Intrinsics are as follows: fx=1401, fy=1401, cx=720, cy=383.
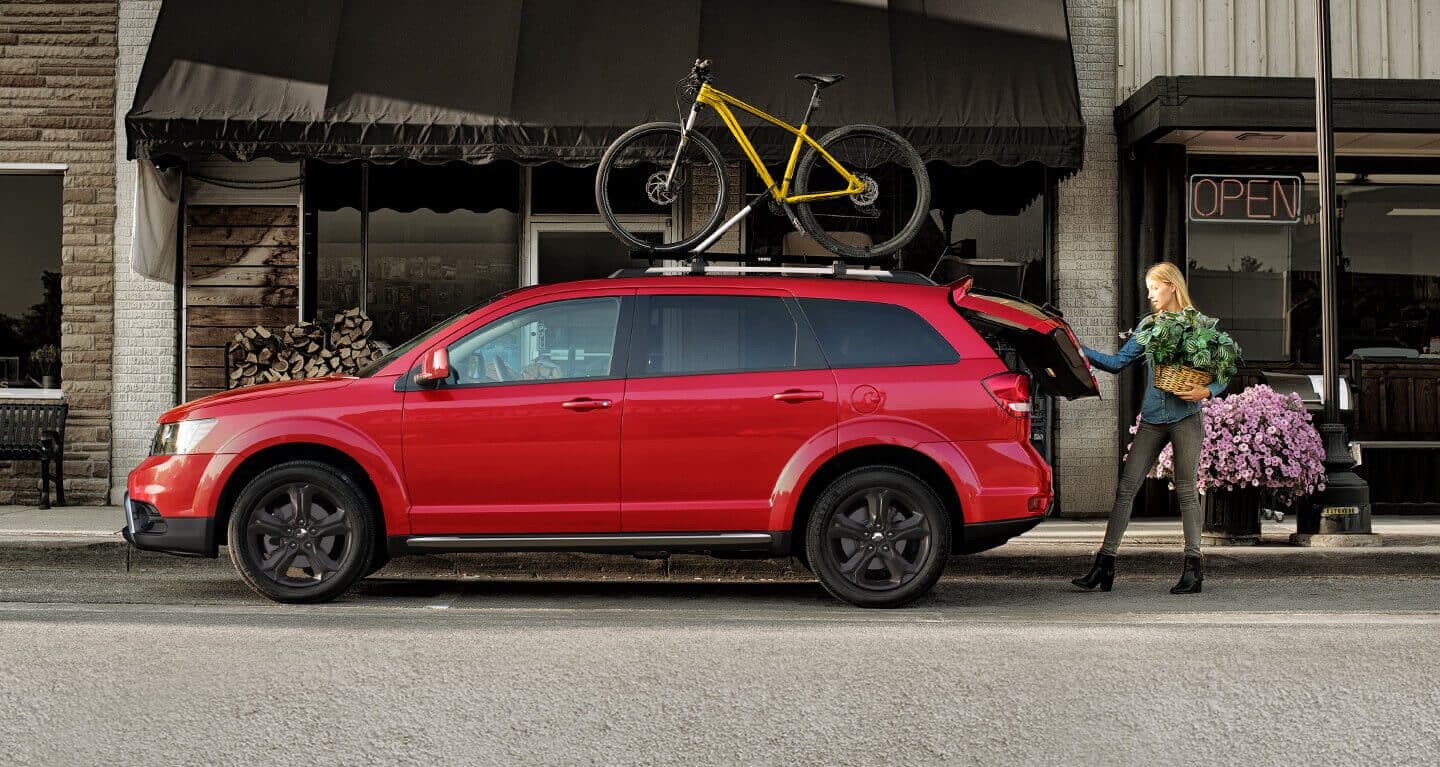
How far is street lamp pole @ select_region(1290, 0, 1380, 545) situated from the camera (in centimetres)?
1054

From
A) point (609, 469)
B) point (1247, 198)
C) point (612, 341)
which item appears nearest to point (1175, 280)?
point (612, 341)

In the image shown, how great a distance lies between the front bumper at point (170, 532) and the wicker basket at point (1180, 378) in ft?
18.3

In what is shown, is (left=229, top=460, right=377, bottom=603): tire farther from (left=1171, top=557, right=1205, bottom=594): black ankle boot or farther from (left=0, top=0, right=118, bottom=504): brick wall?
(left=0, top=0, right=118, bottom=504): brick wall

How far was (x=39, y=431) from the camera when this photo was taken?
42.2 feet

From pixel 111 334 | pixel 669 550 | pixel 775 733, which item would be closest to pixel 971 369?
pixel 669 550

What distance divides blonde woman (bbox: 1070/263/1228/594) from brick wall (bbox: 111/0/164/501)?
8.68 m

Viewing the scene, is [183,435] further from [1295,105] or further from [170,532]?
[1295,105]

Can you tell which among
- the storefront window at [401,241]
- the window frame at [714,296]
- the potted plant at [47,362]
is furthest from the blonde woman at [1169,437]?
the potted plant at [47,362]

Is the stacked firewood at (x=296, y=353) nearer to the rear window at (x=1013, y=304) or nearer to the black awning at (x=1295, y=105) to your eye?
the rear window at (x=1013, y=304)

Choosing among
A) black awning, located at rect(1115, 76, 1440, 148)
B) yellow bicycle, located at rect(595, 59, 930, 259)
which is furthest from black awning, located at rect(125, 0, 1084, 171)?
yellow bicycle, located at rect(595, 59, 930, 259)

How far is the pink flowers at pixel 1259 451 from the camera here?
10258 mm

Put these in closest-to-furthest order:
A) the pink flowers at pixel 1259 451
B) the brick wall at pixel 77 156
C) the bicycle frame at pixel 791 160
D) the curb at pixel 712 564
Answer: the curb at pixel 712 564
the bicycle frame at pixel 791 160
the pink flowers at pixel 1259 451
the brick wall at pixel 77 156

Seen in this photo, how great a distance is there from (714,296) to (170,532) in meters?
3.30

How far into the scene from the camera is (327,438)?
7672 millimetres
